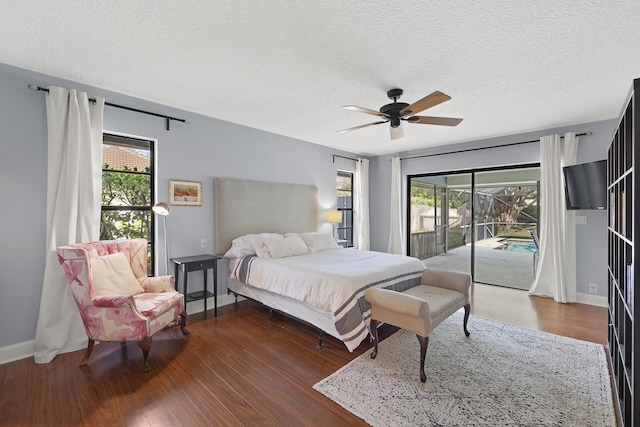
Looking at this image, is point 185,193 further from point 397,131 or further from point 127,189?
point 397,131

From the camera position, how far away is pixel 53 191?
2.75 meters

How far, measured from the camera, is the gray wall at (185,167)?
2623mm

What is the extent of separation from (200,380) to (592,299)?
17.2 ft

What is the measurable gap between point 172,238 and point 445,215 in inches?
205

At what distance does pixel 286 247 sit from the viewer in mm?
3980

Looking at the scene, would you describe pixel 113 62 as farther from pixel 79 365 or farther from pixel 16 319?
pixel 79 365

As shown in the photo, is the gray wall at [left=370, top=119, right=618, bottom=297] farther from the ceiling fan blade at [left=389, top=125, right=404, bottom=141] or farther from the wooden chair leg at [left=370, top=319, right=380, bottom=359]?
the wooden chair leg at [left=370, top=319, right=380, bottom=359]

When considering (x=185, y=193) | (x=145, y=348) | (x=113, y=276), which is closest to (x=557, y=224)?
(x=185, y=193)

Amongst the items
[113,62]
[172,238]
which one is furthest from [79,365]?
[113,62]

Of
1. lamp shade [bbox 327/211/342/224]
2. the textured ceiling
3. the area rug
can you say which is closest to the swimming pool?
the textured ceiling

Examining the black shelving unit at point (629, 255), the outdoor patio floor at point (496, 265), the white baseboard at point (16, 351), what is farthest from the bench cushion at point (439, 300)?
the white baseboard at point (16, 351)

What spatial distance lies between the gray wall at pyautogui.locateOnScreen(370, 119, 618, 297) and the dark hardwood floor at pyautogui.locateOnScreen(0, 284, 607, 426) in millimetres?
1155

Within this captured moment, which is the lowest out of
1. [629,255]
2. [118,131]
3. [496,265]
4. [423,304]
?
[496,265]

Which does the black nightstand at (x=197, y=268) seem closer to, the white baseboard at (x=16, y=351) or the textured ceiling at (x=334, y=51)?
the white baseboard at (x=16, y=351)
